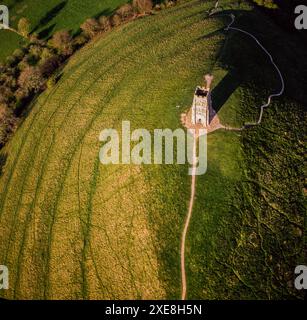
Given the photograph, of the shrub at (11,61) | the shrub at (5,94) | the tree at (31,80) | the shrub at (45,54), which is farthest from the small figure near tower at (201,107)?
the shrub at (11,61)

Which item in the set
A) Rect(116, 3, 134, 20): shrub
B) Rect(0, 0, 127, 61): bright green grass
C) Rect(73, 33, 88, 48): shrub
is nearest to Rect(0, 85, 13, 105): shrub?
Rect(0, 0, 127, 61): bright green grass

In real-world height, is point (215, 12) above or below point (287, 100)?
above

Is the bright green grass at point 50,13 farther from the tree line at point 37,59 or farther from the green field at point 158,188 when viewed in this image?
the green field at point 158,188

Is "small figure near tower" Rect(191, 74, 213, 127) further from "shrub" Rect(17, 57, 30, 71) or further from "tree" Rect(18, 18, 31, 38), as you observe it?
Answer: "tree" Rect(18, 18, 31, 38)

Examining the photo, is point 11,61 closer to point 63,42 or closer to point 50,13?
point 63,42
